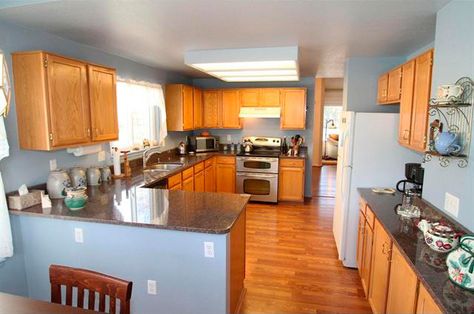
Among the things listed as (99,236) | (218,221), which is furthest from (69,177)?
(218,221)

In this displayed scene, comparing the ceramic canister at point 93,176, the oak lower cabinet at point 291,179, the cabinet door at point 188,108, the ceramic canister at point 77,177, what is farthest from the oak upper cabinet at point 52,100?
the oak lower cabinet at point 291,179

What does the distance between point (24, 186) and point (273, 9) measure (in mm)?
2403

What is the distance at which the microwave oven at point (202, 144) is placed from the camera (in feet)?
18.8

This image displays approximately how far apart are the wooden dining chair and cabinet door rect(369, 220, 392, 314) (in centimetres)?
172

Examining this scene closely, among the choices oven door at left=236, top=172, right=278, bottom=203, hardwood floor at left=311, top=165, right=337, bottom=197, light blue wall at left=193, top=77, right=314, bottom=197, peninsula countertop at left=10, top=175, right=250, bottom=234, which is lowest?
hardwood floor at left=311, top=165, right=337, bottom=197

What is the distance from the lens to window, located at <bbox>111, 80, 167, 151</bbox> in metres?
3.88

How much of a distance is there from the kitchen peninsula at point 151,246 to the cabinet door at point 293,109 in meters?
3.38

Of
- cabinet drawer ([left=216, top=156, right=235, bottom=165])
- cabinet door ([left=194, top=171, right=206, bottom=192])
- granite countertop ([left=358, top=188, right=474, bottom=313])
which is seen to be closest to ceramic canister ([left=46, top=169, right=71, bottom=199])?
cabinet door ([left=194, top=171, right=206, bottom=192])

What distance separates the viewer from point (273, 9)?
203 cm

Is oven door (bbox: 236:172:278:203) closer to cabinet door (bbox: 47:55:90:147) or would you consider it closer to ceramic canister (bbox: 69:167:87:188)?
ceramic canister (bbox: 69:167:87:188)

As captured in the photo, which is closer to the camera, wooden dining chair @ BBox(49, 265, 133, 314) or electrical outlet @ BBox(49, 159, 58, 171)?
wooden dining chair @ BBox(49, 265, 133, 314)

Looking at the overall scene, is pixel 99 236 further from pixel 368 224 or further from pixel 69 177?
pixel 368 224

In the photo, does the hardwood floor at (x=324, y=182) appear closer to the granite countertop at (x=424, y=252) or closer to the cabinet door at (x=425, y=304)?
the granite countertop at (x=424, y=252)

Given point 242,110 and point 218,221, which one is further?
point 242,110
